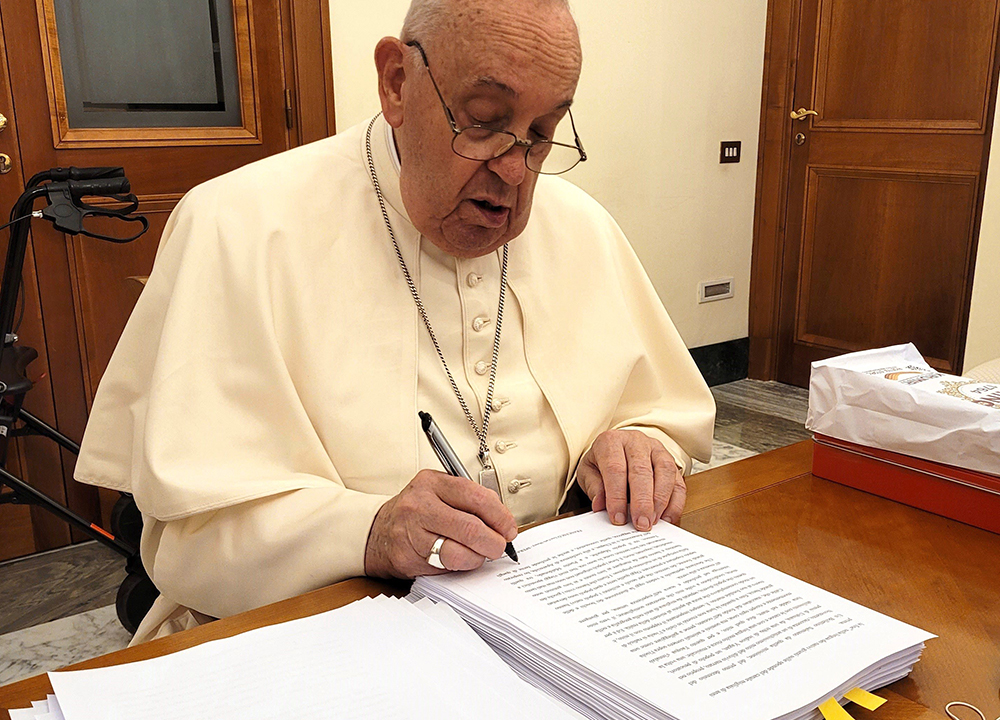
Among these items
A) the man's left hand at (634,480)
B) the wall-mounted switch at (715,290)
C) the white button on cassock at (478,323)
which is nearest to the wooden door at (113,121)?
the white button on cassock at (478,323)

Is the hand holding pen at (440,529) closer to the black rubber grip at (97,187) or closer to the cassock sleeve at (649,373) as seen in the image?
Result: the cassock sleeve at (649,373)

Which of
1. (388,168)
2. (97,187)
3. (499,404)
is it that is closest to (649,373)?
(499,404)

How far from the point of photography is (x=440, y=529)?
0.97 meters

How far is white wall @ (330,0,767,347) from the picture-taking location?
414cm

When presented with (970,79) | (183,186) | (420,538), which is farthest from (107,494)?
(970,79)

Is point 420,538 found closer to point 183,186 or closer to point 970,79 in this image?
point 183,186

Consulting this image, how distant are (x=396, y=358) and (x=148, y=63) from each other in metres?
2.08

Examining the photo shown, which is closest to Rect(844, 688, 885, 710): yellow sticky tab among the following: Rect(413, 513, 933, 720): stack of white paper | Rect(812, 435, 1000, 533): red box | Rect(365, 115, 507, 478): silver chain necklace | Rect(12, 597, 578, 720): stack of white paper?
Rect(413, 513, 933, 720): stack of white paper

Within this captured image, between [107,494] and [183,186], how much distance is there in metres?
1.07

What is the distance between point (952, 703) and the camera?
0.78 m

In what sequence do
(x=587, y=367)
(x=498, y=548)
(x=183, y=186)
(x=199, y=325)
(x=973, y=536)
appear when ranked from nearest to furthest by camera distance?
(x=498, y=548)
(x=973, y=536)
(x=199, y=325)
(x=587, y=367)
(x=183, y=186)

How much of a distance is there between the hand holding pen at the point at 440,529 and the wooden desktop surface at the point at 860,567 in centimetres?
4

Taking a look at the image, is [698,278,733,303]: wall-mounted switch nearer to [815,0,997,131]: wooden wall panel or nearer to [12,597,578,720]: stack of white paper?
[815,0,997,131]: wooden wall panel

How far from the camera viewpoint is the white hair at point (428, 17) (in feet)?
3.81
